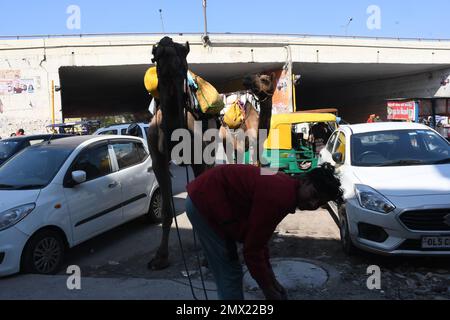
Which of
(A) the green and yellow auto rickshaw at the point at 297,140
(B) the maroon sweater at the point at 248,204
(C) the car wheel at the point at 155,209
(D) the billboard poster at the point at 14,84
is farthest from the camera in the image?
(D) the billboard poster at the point at 14,84

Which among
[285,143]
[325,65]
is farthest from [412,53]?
[285,143]

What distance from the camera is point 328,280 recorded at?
4.52 m

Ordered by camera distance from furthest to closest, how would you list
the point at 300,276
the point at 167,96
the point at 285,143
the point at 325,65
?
the point at 325,65 < the point at 285,143 < the point at 300,276 < the point at 167,96

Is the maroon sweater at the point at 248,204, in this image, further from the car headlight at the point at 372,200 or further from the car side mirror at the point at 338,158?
the car side mirror at the point at 338,158

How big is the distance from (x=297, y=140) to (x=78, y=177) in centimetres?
730

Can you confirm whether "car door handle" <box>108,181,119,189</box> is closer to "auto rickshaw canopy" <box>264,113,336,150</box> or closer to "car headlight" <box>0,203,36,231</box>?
"car headlight" <box>0,203,36,231</box>

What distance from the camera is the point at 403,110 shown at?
17484 millimetres

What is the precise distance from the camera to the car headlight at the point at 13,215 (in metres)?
4.66

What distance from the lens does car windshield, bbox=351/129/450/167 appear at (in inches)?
230

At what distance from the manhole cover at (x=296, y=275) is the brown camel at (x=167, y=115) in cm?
128

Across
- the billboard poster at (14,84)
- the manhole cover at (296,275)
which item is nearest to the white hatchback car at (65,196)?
the manhole cover at (296,275)

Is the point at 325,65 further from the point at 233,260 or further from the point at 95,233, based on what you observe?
the point at 233,260

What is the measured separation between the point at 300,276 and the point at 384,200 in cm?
123
